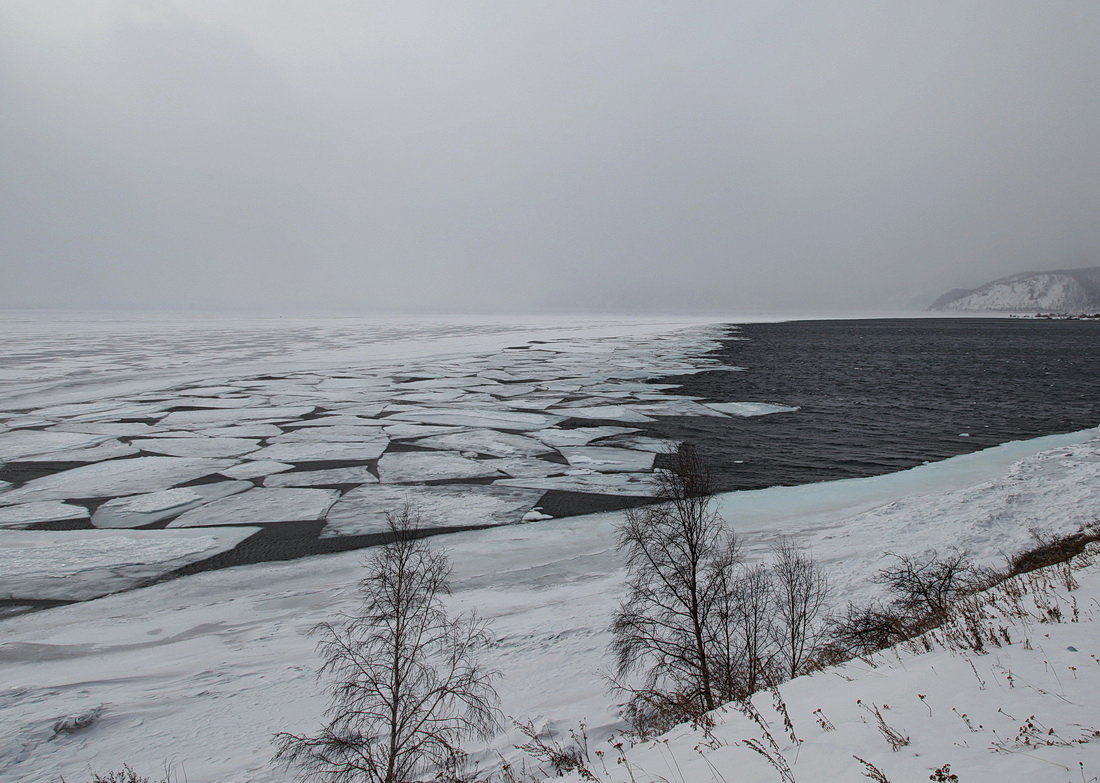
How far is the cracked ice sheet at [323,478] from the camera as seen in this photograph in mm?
13148

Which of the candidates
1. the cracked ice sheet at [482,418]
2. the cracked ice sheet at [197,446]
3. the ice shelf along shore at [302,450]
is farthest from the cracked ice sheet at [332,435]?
the cracked ice sheet at [482,418]

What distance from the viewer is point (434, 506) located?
11750 millimetres

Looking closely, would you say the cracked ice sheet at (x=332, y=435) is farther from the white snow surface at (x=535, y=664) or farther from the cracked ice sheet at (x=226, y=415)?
the white snow surface at (x=535, y=664)

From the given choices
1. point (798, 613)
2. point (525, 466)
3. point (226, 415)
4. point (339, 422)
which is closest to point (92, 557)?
point (525, 466)

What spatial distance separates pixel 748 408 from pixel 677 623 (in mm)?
16999

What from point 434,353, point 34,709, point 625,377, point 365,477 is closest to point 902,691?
point 34,709

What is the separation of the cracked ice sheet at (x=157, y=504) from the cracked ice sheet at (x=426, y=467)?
2900 millimetres

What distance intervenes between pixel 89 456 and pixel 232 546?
313 inches

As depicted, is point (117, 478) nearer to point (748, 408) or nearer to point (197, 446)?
point (197, 446)

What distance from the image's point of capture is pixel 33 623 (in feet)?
24.2

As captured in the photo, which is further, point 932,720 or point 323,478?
point 323,478

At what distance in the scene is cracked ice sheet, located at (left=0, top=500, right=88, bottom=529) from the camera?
34.8ft

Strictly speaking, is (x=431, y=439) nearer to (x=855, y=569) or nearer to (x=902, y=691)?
(x=855, y=569)

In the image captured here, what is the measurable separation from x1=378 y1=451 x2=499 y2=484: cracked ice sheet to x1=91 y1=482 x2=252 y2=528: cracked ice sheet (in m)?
2.90
